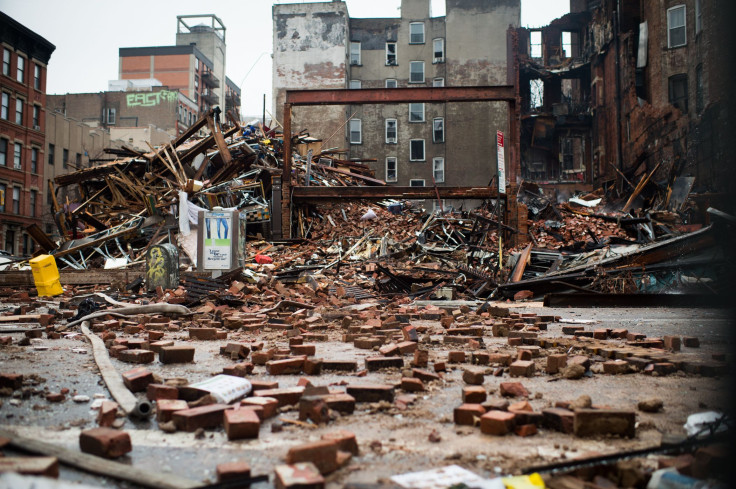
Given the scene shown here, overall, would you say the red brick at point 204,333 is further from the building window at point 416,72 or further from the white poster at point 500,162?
the building window at point 416,72

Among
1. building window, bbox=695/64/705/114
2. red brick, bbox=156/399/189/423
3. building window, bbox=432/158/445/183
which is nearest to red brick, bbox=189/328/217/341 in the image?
red brick, bbox=156/399/189/423

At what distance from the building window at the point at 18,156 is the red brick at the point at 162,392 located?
43410mm

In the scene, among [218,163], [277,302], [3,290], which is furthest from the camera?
[218,163]

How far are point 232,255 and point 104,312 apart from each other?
4.48 m

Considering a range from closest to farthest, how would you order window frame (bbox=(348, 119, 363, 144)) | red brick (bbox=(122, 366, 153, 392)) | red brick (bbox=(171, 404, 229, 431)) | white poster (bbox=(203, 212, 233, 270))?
red brick (bbox=(171, 404, 229, 431)) → red brick (bbox=(122, 366, 153, 392)) → white poster (bbox=(203, 212, 233, 270)) → window frame (bbox=(348, 119, 363, 144))

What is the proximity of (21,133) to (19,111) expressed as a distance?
1.56 m

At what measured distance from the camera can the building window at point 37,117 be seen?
4109 cm

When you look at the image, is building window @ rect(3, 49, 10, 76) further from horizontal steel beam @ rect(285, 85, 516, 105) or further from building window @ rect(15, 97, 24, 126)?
horizontal steel beam @ rect(285, 85, 516, 105)

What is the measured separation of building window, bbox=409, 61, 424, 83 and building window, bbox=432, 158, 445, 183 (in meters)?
7.52

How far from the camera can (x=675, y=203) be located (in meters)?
21.9

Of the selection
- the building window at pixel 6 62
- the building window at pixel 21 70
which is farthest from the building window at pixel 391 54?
the building window at pixel 6 62

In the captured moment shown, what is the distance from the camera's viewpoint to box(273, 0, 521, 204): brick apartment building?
42.2 m

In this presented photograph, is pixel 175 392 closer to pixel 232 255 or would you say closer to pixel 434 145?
pixel 232 255

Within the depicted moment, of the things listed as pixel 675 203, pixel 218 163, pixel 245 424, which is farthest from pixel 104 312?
pixel 675 203
